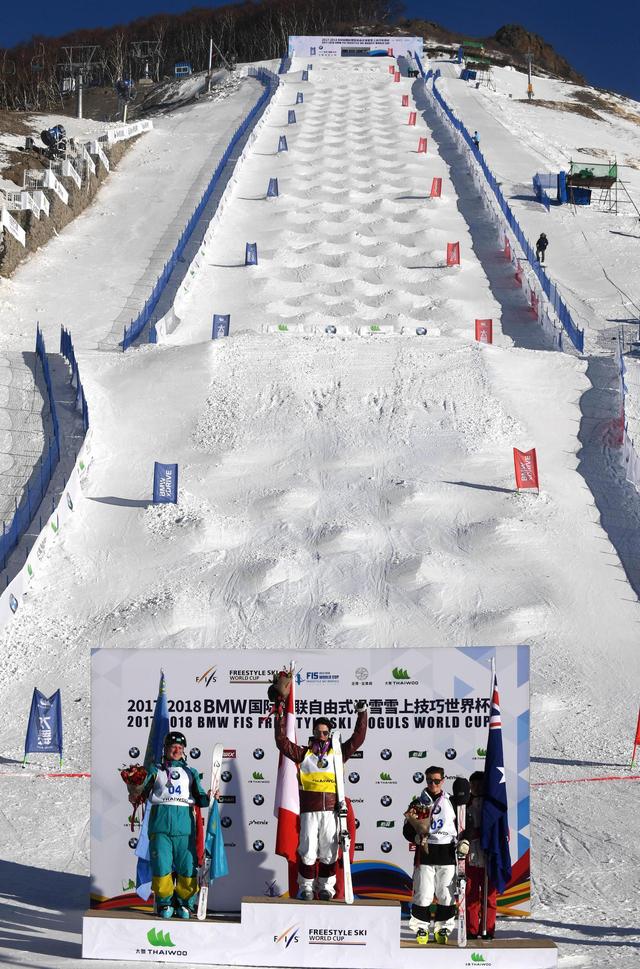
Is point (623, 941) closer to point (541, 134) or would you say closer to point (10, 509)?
point (10, 509)

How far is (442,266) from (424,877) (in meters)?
27.7

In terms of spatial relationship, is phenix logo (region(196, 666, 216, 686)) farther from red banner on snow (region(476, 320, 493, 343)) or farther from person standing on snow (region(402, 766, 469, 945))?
red banner on snow (region(476, 320, 493, 343))

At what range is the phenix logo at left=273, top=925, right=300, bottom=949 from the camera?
6.92 meters

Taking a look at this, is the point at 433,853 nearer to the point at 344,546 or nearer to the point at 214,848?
the point at 214,848

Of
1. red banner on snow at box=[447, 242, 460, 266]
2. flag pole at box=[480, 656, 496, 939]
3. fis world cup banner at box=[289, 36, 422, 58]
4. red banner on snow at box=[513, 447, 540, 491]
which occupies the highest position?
fis world cup banner at box=[289, 36, 422, 58]

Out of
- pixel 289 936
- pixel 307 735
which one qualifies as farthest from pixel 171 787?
pixel 289 936

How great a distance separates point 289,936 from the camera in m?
6.92

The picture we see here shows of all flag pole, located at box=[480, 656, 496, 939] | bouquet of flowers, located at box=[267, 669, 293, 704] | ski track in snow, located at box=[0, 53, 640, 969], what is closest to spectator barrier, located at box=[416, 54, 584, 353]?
ski track in snow, located at box=[0, 53, 640, 969]

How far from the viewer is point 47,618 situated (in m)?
16.4

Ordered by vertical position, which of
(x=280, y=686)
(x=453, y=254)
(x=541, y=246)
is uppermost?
(x=541, y=246)

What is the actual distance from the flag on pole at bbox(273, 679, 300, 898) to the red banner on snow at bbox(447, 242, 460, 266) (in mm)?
27447

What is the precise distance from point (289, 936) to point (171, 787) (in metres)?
1.08

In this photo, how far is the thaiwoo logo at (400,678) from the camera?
277 inches

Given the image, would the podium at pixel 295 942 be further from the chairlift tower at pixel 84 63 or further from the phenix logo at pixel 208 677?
the chairlift tower at pixel 84 63
